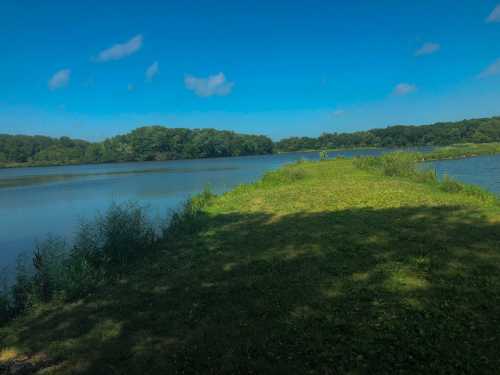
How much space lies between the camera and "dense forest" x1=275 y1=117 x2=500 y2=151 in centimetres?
9232

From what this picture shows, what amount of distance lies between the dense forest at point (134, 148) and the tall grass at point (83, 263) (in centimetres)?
9376

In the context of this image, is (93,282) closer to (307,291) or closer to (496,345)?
(307,291)

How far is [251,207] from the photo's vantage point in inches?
595

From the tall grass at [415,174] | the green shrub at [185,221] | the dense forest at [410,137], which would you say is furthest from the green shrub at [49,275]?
the dense forest at [410,137]

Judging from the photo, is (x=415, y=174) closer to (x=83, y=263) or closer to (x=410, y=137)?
(x=83, y=263)

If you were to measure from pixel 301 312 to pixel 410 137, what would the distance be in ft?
401

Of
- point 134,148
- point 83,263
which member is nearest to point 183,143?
point 134,148

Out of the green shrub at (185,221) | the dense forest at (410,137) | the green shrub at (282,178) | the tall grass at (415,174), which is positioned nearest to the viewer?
the green shrub at (185,221)

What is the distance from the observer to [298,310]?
17.0 feet

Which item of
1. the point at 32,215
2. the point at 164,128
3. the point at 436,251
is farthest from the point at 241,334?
the point at 164,128

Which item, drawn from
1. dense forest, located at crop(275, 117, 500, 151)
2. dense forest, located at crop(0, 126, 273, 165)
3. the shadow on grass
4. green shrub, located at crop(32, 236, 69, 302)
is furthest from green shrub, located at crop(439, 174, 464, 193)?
dense forest, located at crop(0, 126, 273, 165)

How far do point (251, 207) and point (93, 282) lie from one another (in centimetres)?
877

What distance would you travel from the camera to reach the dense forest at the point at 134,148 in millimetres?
97625

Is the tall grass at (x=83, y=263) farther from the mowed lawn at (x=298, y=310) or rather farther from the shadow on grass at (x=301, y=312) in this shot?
the shadow on grass at (x=301, y=312)
